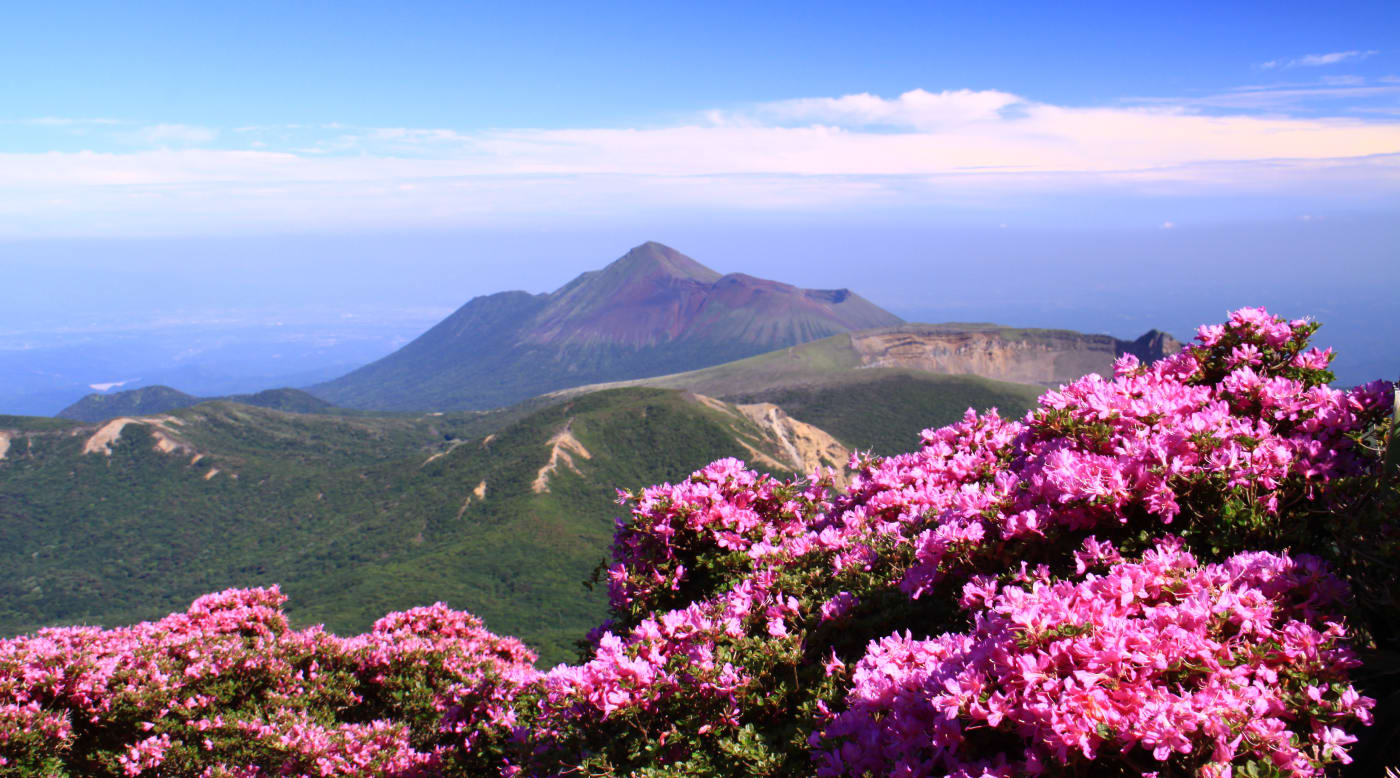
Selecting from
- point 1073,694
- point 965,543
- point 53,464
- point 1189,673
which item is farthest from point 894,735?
point 53,464

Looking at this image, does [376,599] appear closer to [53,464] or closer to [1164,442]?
[1164,442]

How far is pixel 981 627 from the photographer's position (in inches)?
139

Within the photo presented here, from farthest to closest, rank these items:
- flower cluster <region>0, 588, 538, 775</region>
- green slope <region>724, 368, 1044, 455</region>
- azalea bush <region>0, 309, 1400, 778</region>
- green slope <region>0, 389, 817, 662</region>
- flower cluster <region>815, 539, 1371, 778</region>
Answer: green slope <region>724, 368, 1044, 455</region> → green slope <region>0, 389, 817, 662</region> → flower cluster <region>0, 588, 538, 775</region> → azalea bush <region>0, 309, 1400, 778</region> → flower cluster <region>815, 539, 1371, 778</region>

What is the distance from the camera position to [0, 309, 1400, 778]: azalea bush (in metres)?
3.01

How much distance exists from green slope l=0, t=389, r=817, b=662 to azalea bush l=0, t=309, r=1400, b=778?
197ft

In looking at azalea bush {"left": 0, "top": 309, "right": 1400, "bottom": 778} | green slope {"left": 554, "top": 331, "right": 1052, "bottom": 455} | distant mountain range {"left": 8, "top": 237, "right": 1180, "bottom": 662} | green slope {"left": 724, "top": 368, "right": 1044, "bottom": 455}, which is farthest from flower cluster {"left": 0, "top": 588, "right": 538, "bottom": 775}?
green slope {"left": 724, "top": 368, "right": 1044, "bottom": 455}

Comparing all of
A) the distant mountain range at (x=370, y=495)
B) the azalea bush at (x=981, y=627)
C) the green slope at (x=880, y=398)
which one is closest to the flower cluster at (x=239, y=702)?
the azalea bush at (x=981, y=627)

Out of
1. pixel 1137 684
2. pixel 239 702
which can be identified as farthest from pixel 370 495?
pixel 1137 684

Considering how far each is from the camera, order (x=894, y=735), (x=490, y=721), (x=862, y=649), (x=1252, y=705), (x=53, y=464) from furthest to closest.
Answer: (x=53, y=464) < (x=490, y=721) < (x=862, y=649) < (x=894, y=735) < (x=1252, y=705)

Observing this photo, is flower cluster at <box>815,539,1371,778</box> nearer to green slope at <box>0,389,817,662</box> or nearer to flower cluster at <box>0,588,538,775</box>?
flower cluster at <box>0,588,538,775</box>

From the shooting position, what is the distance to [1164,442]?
14.6 ft

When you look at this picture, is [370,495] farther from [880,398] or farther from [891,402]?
[891,402]

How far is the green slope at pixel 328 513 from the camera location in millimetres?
81750

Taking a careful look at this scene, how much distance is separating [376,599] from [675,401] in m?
65.5
